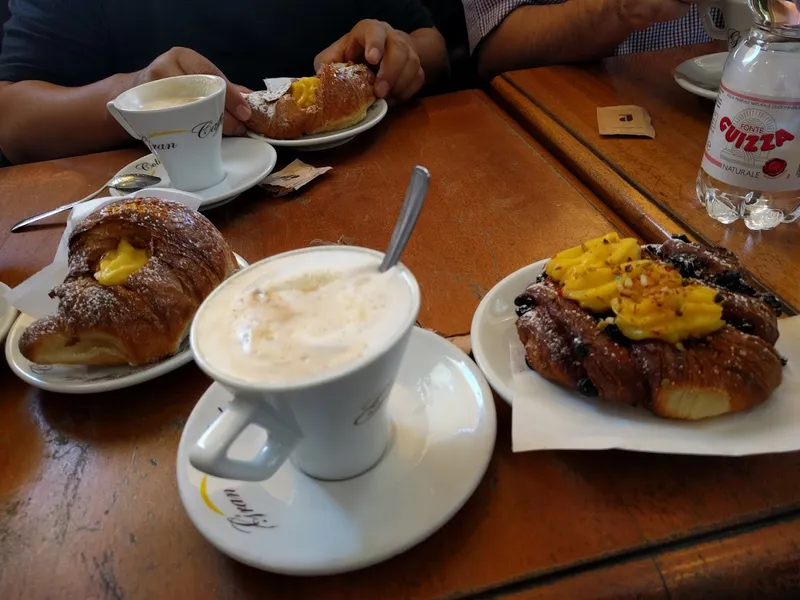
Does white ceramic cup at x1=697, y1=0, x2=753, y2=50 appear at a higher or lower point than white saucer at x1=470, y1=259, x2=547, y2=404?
higher

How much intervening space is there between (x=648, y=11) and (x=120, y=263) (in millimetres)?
1363

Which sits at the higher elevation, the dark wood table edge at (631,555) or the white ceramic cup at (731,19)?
the white ceramic cup at (731,19)

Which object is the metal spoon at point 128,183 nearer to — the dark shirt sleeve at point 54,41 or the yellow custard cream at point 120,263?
the yellow custard cream at point 120,263

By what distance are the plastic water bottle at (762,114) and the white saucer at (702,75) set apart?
348 millimetres

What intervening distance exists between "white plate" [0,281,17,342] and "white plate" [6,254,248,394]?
0.03m

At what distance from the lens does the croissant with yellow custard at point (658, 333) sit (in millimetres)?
549

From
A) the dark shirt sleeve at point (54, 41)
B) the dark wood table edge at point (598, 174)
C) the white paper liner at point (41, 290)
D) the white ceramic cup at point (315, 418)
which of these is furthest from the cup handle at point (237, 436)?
the dark shirt sleeve at point (54, 41)

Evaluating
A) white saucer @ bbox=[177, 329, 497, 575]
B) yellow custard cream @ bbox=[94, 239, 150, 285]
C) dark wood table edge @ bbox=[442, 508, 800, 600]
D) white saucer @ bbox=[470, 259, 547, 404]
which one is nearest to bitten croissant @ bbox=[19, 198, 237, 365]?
yellow custard cream @ bbox=[94, 239, 150, 285]

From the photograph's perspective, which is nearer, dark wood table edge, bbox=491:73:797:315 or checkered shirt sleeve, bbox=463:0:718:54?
Result: dark wood table edge, bbox=491:73:797:315

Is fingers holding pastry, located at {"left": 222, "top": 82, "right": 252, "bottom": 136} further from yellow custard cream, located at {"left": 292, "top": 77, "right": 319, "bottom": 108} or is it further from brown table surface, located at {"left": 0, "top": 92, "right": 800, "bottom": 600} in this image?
brown table surface, located at {"left": 0, "top": 92, "right": 800, "bottom": 600}

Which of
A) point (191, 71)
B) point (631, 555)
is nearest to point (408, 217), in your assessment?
point (631, 555)

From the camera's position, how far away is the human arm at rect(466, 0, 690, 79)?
57.2 inches

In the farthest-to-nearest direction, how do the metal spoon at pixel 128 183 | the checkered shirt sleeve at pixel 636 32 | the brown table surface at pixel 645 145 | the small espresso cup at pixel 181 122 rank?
the checkered shirt sleeve at pixel 636 32 < the metal spoon at pixel 128 183 < the small espresso cup at pixel 181 122 < the brown table surface at pixel 645 145

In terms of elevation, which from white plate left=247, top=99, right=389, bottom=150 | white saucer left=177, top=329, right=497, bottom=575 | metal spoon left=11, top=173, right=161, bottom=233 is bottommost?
metal spoon left=11, top=173, right=161, bottom=233
